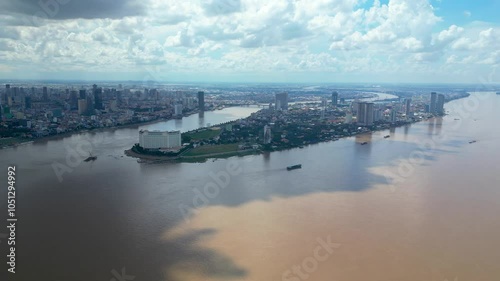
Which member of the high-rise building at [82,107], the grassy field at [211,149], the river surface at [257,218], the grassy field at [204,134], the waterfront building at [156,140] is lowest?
the river surface at [257,218]

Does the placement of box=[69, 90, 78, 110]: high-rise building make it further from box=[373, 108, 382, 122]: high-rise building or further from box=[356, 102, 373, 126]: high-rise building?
box=[373, 108, 382, 122]: high-rise building

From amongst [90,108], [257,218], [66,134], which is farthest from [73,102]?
[257,218]

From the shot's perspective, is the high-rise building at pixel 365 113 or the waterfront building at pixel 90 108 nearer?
the high-rise building at pixel 365 113

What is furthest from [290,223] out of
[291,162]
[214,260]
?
[291,162]

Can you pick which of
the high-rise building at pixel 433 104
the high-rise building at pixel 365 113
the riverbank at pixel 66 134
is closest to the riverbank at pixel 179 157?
the riverbank at pixel 66 134

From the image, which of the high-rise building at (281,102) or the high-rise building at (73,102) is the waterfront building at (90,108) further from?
the high-rise building at (281,102)

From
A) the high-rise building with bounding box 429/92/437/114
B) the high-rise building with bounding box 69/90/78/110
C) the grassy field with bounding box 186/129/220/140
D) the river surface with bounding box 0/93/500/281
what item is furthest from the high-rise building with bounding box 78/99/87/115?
the high-rise building with bounding box 429/92/437/114

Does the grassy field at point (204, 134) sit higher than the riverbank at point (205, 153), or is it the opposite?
the grassy field at point (204, 134)
